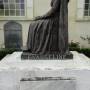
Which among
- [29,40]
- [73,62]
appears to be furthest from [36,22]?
[73,62]

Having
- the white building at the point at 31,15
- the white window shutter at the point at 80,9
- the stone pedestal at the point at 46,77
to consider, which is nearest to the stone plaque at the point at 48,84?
the stone pedestal at the point at 46,77

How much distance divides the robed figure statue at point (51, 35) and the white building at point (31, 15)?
1029cm

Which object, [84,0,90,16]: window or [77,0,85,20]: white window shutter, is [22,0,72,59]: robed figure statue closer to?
[77,0,85,20]: white window shutter

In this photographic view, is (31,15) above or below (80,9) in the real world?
below

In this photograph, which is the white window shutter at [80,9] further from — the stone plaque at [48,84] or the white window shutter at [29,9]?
the stone plaque at [48,84]

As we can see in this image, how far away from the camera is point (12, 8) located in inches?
608

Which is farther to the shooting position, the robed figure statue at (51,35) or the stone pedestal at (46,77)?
the robed figure statue at (51,35)

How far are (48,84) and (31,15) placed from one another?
Result: 1161 centimetres

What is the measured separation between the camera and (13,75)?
13.3 ft

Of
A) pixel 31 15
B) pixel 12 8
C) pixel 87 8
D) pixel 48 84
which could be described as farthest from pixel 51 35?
pixel 87 8

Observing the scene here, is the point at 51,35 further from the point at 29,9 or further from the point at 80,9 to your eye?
the point at 80,9

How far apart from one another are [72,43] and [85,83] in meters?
10.8

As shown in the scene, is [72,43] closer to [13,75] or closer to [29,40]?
[29,40]

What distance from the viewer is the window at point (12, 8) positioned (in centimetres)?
1542
